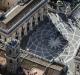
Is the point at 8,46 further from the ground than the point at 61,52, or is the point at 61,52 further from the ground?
the point at 8,46

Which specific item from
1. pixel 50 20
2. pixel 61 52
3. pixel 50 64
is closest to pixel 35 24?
Answer: pixel 50 20

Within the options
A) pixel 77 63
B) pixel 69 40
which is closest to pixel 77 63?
pixel 77 63

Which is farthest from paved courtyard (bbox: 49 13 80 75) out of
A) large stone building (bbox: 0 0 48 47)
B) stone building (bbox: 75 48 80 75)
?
stone building (bbox: 75 48 80 75)

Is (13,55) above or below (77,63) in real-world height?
above

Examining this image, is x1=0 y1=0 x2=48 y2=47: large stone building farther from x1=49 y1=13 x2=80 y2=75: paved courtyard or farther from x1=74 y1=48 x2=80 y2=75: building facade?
x1=74 y1=48 x2=80 y2=75: building facade

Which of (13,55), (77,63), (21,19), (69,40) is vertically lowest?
(69,40)

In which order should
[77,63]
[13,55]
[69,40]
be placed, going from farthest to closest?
[69,40]
[77,63]
[13,55]

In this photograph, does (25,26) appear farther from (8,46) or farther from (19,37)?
(8,46)

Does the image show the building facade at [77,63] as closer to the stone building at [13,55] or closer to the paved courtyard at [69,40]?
the paved courtyard at [69,40]

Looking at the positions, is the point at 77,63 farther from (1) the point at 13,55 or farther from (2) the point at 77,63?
(1) the point at 13,55
